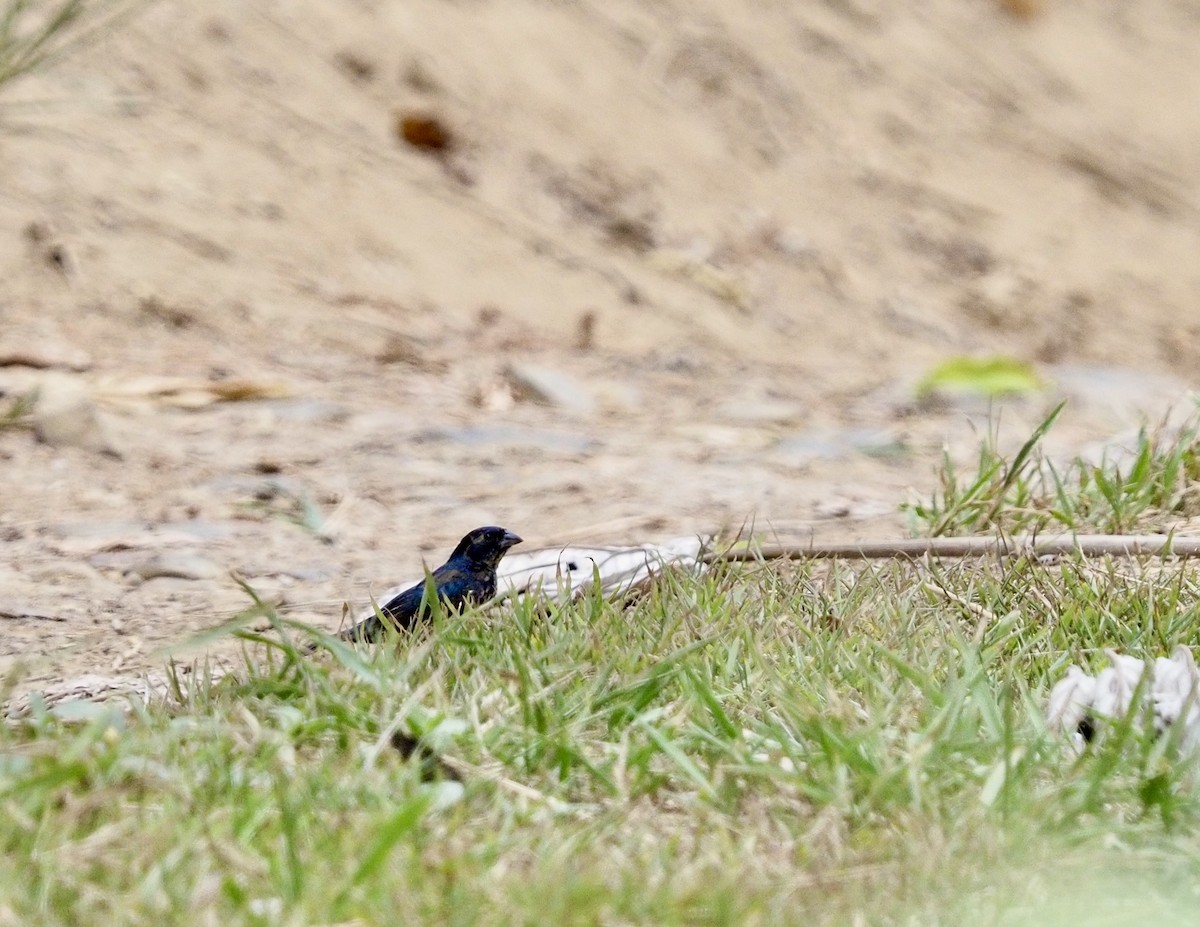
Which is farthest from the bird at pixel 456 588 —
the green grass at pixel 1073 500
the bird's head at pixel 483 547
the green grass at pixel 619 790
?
the green grass at pixel 1073 500

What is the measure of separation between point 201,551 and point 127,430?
4.13 ft

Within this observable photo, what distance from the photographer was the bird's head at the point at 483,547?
10.3 ft

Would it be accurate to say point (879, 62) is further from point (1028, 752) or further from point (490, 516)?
point (1028, 752)

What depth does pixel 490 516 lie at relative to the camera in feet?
14.3

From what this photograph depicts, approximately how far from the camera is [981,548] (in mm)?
3180

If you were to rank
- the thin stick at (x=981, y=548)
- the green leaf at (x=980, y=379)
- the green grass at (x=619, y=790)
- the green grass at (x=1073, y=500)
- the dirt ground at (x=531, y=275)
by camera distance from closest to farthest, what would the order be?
the green grass at (x=619, y=790) < the thin stick at (x=981, y=548) < the green grass at (x=1073, y=500) < the dirt ground at (x=531, y=275) < the green leaf at (x=980, y=379)

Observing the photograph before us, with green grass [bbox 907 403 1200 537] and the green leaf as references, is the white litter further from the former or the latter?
the green leaf

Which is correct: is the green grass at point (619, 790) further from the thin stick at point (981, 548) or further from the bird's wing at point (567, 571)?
the thin stick at point (981, 548)

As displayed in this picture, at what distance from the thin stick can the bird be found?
0.44 metres

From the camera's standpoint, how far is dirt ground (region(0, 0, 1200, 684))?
435 cm

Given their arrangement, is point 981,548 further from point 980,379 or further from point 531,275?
point 531,275

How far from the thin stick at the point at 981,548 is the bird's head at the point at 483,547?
0.42m

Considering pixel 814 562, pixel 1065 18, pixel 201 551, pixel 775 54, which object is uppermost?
pixel 1065 18

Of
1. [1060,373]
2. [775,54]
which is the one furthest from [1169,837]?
[775,54]
